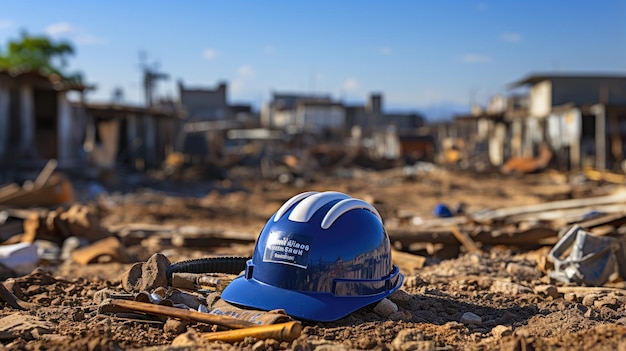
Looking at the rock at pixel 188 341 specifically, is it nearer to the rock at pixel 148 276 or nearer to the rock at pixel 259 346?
the rock at pixel 259 346

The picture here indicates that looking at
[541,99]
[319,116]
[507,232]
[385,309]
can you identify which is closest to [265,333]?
[385,309]

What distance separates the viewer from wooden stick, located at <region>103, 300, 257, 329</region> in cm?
398

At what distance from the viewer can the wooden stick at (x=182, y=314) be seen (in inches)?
157

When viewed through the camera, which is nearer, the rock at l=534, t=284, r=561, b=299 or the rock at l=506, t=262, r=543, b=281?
the rock at l=534, t=284, r=561, b=299

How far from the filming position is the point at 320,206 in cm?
450

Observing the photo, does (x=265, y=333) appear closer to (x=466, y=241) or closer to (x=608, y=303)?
(x=608, y=303)

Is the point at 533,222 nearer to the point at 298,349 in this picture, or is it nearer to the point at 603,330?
the point at 603,330

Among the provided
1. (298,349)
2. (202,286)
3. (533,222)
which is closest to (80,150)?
(533,222)

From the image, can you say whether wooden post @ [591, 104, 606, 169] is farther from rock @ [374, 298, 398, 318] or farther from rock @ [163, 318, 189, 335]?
rock @ [163, 318, 189, 335]

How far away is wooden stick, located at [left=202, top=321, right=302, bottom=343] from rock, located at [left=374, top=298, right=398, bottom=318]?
2.91 ft

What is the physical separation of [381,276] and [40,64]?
48.8 m

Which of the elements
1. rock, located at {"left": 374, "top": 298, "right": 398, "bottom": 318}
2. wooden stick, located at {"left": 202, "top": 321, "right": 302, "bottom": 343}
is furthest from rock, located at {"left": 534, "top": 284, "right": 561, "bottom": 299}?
wooden stick, located at {"left": 202, "top": 321, "right": 302, "bottom": 343}

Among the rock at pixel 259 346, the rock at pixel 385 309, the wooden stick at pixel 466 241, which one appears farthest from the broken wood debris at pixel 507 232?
the rock at pixel 259 346

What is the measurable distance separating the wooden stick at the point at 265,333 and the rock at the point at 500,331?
121 centimetres
